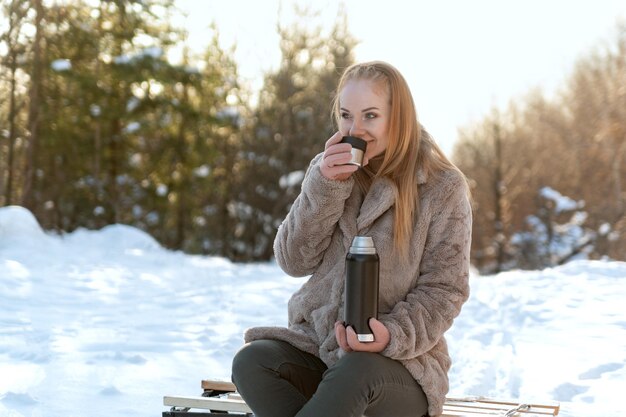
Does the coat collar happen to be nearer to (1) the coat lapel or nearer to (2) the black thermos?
(1) the coat lapel

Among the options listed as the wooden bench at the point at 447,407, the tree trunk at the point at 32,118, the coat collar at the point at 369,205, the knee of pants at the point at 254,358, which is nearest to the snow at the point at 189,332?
the wooden bench at the point at 447,407

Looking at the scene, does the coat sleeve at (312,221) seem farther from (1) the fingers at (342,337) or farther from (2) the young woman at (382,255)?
(1) the fingers at (342,337)

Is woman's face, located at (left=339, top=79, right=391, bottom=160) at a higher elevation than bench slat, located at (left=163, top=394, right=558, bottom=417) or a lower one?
higher

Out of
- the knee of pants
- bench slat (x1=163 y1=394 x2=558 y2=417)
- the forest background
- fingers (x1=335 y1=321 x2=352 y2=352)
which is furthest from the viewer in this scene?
the forest background

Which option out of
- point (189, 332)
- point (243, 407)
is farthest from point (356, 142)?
point (189, 332)

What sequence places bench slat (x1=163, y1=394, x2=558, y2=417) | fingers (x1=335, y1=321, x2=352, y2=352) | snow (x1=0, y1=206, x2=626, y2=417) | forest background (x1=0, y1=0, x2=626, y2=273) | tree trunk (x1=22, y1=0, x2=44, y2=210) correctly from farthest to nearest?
forest background (x1=0, y1=0, x2=626, y2=273) < tree trunk (x1=22, y1=0, x2=44, y2=210) < snow (x1=0, y1=206, x2=626, y2=417) < bench slat (x1=163, y1=394, x2=558, y2=417) < fingers (x1=335, y1=321, x2=352, y2=352)

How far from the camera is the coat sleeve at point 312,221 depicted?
8.86ft

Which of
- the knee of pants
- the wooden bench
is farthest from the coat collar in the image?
the wooden bench

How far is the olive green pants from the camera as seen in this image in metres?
2.38

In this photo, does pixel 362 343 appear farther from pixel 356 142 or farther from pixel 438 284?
pixel 356 142

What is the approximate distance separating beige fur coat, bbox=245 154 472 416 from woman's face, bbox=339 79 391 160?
0.15 meters

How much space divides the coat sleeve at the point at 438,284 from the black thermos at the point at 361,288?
8 cm

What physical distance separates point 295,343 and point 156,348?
3.11 metres

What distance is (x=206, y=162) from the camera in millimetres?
18734
